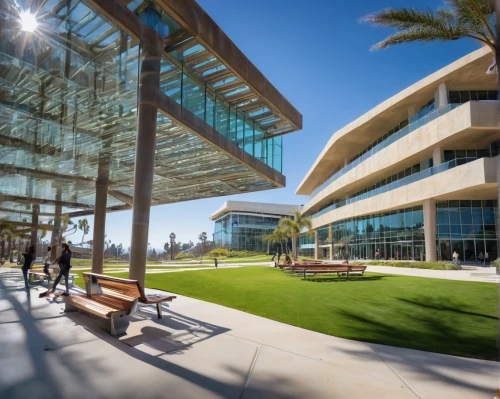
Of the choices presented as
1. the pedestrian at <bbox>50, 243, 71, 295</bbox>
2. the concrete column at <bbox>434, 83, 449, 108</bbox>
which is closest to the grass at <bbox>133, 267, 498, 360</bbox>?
the pedestrian at <bbox>50, 243, 71, 295</bbox>

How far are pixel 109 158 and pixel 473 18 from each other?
15.6 meters

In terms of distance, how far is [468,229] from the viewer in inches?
1226

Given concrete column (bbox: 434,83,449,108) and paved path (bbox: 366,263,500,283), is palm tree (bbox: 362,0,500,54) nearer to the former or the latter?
paved path (bbox: 366,263,500,283)

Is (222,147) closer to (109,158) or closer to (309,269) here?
(109,158)

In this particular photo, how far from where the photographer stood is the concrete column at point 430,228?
30469 mm

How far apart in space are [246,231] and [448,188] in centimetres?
6047

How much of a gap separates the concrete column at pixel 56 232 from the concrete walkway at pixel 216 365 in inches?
590

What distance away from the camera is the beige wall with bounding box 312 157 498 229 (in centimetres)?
2436

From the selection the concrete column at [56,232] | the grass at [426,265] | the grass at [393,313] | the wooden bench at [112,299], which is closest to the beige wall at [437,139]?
the grass at [426,265]

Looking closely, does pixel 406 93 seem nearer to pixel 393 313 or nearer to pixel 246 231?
pixel 393 313

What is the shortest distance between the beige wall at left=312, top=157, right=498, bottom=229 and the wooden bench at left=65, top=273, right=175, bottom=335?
25.7 m

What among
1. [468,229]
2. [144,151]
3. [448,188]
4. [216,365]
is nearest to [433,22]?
[144,151]

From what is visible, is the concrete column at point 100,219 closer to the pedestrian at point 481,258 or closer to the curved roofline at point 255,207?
the pedestrian at point 481,258

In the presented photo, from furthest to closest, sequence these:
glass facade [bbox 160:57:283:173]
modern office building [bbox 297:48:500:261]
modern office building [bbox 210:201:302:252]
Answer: modern office building [bbox 210:201:302:252] → modern office building [bbox 297:48:500:261] → glass facade [bbox 160:57:283:173]
